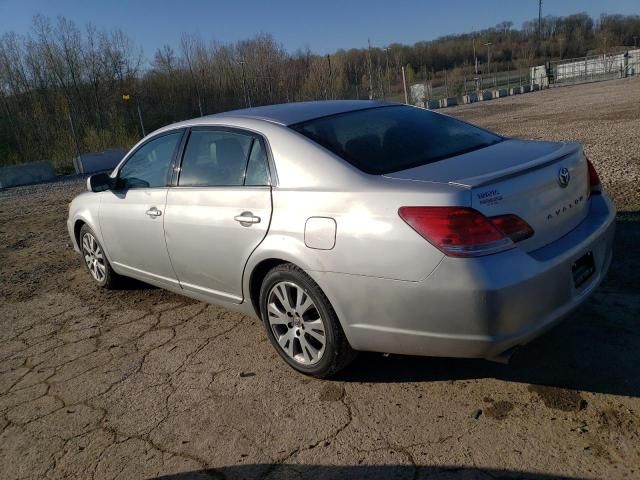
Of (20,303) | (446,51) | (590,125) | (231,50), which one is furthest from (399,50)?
(20,303)

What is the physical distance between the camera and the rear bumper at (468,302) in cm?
235

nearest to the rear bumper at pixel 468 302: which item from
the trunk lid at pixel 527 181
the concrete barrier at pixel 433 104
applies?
the trunk lid at pixel 527 181

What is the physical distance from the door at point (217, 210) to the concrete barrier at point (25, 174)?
50.4ft

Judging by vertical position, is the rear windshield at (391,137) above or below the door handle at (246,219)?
above

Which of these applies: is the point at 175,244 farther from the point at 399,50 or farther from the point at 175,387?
the point at 399,50

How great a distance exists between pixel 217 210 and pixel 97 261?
7.73 ft

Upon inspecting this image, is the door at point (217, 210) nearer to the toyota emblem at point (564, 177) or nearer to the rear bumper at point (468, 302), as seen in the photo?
the rear bumper at point (468, 302)

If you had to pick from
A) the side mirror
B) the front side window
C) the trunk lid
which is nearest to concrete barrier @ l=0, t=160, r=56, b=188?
the side mirror

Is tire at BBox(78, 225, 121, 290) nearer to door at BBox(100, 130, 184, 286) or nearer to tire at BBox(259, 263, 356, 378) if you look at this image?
door at BBox(100, 130, 184, 286)

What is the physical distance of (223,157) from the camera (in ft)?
11.8

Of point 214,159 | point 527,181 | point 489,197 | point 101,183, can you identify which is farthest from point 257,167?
point 101,183

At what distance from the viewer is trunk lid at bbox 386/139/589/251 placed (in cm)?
246

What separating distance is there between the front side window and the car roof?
0.49 meters

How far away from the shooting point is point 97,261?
17.1 feet
